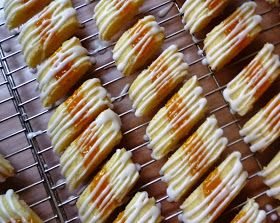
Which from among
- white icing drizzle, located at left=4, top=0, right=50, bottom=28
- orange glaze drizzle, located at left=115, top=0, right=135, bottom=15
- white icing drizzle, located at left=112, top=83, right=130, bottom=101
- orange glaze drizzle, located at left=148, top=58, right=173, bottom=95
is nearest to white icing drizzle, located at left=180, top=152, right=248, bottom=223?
orange glaze drizzle, located at left=148, top=58, right=173, bottom=95

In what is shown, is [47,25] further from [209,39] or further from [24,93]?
[209,39]

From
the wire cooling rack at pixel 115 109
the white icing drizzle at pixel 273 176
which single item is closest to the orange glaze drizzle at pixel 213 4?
the wire cooling rack at pixel 115 109

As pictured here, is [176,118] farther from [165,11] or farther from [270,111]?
[165,11]

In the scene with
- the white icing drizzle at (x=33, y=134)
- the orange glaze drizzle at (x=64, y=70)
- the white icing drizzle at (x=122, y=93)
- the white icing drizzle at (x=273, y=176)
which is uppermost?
the orange glaze drizzle at (x=64, y=70)

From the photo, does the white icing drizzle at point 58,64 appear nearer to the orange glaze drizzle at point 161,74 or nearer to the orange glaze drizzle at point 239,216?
the orange glaze drizzle at point 161,74

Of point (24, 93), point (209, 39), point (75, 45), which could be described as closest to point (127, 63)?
point (75, 45)

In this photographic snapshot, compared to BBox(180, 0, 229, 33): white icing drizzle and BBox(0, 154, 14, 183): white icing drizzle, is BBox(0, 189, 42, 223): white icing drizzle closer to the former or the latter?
BBox(0, 154, 14, 183): white icing drizzle
